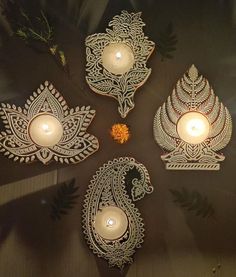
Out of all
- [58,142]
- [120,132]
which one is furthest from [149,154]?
[58,142]

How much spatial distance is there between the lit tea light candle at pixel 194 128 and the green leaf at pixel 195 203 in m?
0.24

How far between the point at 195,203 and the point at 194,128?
0.33 meters

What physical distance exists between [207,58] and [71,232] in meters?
0.93

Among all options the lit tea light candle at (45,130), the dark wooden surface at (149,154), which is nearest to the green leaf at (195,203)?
the dark wooden surface at (149,154)

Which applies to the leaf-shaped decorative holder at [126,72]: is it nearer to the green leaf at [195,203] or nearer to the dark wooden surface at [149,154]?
the dark wooden surface at [149,154]

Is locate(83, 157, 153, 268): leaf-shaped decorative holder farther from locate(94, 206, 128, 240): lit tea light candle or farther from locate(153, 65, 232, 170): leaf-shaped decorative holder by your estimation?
locate(153, 65, 232, 170): leaf-shaped decorative holder

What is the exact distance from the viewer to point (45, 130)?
209cm

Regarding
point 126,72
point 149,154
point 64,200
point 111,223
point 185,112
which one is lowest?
point 111,223

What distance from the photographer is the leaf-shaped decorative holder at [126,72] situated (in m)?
2.20

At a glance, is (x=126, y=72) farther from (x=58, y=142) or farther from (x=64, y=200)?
(x=64, y=200)

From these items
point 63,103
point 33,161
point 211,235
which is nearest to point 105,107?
point 63,103

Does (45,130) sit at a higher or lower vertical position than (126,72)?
lower

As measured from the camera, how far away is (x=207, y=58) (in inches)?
87.4

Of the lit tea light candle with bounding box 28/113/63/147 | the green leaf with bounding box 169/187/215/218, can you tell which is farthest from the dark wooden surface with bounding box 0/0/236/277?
the lit tea light candle with bounding box 28/113/63/147
